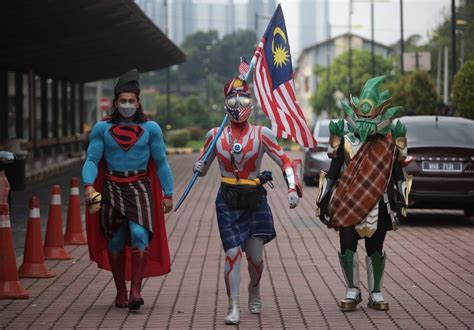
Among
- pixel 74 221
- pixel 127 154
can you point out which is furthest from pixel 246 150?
pixel 74 221

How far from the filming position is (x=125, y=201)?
10.1 metres

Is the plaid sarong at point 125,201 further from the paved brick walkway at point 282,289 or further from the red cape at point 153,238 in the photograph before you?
the paved brick walkway at point 282,289

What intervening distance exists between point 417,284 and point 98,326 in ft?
11.4

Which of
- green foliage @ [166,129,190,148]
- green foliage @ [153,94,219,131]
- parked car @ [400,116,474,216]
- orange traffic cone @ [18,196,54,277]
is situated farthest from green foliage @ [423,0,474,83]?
Result: orange traffic cone @ [18,196,54,277]

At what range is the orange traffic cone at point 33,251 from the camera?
12.0 metres

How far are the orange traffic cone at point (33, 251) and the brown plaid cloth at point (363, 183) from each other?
127 inches

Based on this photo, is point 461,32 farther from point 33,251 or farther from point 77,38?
point 33,251

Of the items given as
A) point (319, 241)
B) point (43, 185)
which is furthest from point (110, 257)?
point (43, 185)

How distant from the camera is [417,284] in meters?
11.6

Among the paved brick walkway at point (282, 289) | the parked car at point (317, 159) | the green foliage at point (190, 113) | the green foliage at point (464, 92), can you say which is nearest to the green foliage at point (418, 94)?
the green foliage at point (464, 92)

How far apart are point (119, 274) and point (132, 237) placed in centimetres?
35

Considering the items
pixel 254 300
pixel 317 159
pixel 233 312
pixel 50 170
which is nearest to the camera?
pixel 233 312

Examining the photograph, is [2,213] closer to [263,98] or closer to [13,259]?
[13,259]

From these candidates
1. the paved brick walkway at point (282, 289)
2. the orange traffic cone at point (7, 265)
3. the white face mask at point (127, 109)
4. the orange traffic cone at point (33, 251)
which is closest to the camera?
the paved brick walkway at point (282, 289)
